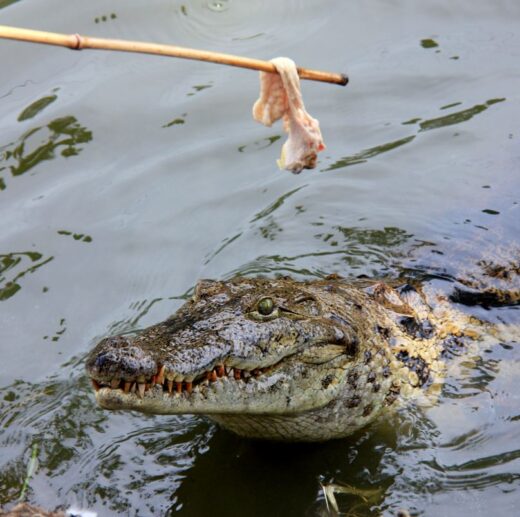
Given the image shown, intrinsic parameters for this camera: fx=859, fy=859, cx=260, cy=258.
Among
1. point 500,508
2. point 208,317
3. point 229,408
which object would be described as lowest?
point 500,508

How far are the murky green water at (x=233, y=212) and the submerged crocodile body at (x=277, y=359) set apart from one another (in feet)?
0.84

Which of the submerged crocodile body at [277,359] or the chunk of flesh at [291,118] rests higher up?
the chunk of flesh at [291,118]

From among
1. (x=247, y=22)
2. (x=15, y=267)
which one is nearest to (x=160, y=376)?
(x=15, y=267)

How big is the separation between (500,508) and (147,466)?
179 cm

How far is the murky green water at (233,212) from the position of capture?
4441 millimetres

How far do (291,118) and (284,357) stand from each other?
1.23 metres

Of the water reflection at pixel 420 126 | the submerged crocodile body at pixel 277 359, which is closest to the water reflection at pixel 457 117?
the water reflection at pixel 420 126

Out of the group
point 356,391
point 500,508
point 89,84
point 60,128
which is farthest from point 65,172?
point 500,508

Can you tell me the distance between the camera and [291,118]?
4.41m

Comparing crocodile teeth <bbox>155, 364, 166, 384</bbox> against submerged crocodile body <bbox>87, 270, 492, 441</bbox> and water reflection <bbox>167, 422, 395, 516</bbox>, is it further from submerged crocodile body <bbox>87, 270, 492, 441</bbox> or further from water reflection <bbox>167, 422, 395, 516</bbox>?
water reflection <bbox>167, 422, 395, 516</bbox>

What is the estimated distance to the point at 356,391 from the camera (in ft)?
14.5

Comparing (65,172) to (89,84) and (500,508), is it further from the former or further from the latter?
(500,508)

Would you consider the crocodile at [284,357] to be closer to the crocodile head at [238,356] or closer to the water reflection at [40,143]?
the crocodile head at [238,356]

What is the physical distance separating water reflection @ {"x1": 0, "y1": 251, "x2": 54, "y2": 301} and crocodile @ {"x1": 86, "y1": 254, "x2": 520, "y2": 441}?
1.90 meters
